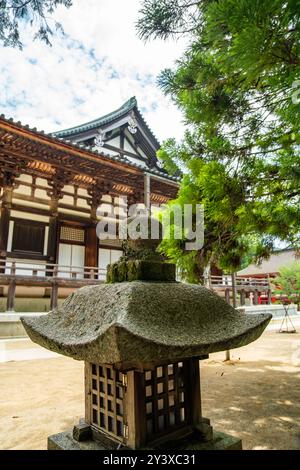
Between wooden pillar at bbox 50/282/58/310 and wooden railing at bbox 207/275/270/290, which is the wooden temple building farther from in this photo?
wooden railing at bbox 207/275/270/290

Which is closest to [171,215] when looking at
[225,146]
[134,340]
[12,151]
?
[225,146]

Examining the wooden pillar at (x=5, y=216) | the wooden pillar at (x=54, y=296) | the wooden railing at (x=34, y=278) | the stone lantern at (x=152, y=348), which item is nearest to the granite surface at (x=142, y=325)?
the stone lantern at (x=152, y=348)

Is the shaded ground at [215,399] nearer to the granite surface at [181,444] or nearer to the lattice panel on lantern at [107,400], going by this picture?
the granite surface at [181,444]

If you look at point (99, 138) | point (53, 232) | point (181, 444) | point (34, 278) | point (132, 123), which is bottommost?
point (181, 444)

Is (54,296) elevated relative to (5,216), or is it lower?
lower

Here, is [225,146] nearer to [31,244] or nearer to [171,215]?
[171,215]

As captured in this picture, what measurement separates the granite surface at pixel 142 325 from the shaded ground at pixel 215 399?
141 cm

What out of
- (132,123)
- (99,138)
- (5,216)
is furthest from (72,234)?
(132,123)

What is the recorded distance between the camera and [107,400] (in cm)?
210

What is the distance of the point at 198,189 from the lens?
3127mm

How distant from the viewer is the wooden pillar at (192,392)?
86.9 inches

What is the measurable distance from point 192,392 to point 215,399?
2.23 metres

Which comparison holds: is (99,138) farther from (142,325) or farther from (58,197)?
(142,325)

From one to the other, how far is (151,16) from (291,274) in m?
A: 25.1
